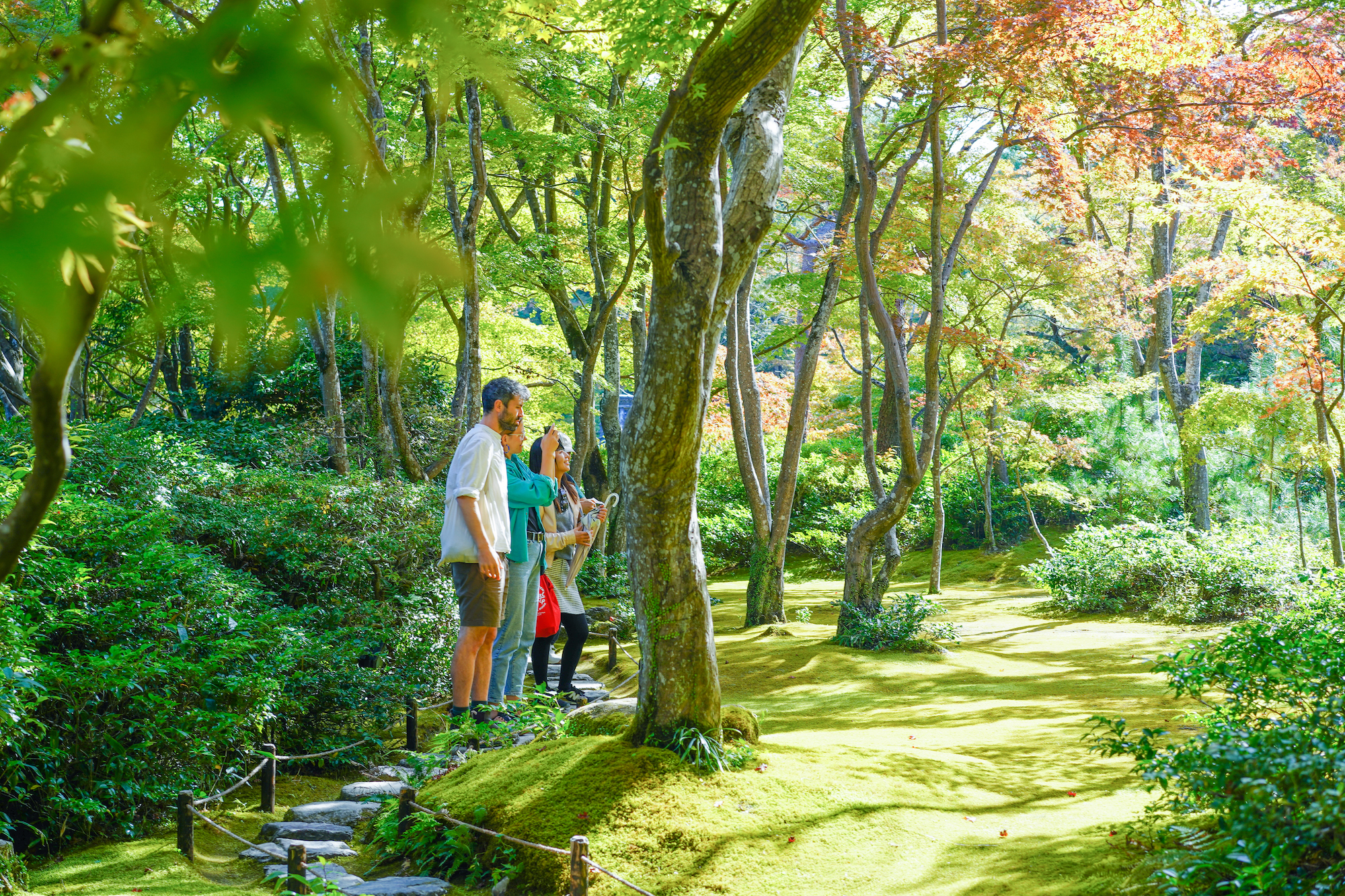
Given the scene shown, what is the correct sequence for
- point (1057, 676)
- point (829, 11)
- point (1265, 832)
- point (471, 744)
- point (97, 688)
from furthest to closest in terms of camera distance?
point (829, 11) < point (1057, 676) < point (471, 744) < point (97, 688) < point (1265, 832)

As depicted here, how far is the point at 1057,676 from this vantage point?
8500mm

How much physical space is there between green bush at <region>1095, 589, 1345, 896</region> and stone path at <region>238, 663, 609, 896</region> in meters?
2.45

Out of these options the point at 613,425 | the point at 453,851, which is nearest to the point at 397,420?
the point at 453,851

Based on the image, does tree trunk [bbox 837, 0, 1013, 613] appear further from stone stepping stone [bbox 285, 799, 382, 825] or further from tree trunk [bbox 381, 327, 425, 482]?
stone stepping stone [bbox 285, 799, 382, 825]

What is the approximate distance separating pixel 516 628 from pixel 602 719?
1.13 meters

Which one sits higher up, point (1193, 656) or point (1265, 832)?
point (1193, 656)

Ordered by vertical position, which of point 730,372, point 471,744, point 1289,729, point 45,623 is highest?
point 730,372

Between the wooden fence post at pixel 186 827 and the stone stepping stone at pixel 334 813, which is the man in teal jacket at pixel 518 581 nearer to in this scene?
the stone stepping stone at pixel 334 813

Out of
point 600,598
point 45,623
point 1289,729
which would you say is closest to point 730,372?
point 600,598

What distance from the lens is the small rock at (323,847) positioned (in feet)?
12.4

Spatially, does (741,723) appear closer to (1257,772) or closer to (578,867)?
(578,867)

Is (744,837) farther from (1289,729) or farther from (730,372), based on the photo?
(730,372)

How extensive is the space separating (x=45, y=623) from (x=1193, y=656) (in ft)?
15.2

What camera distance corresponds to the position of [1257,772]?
229cm
